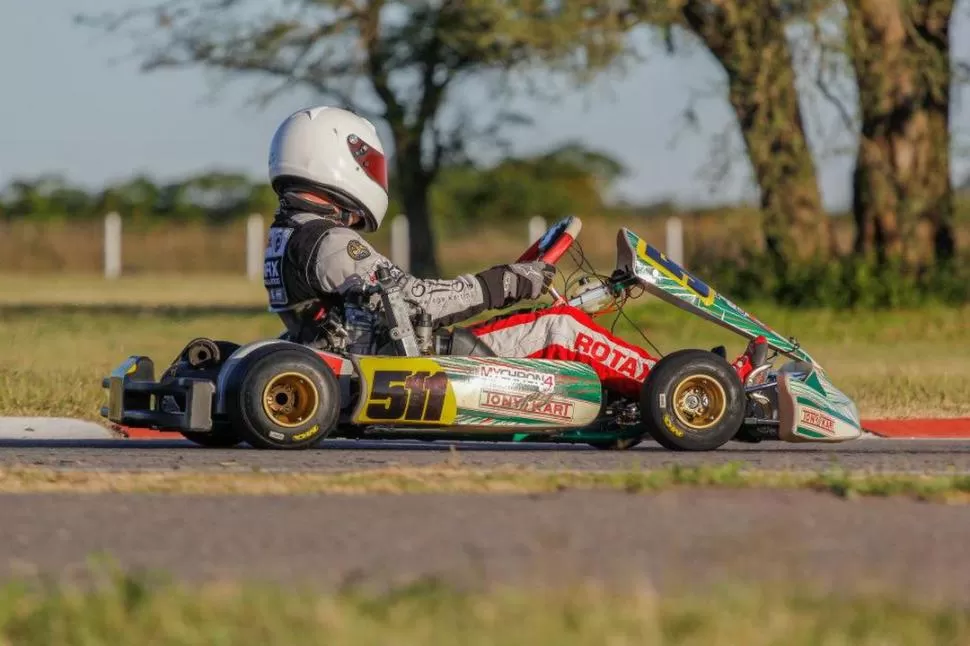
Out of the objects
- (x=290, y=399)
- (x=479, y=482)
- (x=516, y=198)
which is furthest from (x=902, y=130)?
(x=516, y=198)

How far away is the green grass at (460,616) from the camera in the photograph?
13.7 feet

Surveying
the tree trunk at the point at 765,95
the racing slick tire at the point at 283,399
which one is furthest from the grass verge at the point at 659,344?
the racing slick tire at the point at 283,399

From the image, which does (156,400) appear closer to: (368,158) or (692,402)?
(368,158)

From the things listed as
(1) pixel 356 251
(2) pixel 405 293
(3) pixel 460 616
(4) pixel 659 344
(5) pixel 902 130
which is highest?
(5) pixel 902 130

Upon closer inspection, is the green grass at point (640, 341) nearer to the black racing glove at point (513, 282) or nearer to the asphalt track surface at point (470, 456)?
the asphalt track surface at point (470, 456)

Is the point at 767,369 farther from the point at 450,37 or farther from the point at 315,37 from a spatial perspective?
the point at 315,37

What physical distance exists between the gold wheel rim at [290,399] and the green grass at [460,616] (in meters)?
3.55

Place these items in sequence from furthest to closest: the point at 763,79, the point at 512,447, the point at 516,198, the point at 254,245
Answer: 1. the point at 516,198
2. the point at 254,245
3. the point at 763,79
4. the point at 512,447

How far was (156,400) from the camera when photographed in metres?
8.66

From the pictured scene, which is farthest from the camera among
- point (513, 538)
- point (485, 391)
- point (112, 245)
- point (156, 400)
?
point (112, 245)

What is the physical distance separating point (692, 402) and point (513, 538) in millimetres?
3301

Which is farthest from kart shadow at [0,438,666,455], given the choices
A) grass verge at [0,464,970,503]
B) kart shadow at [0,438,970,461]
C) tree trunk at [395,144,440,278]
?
tree trunk at [395,144,440,278]

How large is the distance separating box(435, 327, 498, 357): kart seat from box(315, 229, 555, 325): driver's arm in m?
0.08

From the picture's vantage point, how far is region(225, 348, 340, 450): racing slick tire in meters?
8.30
